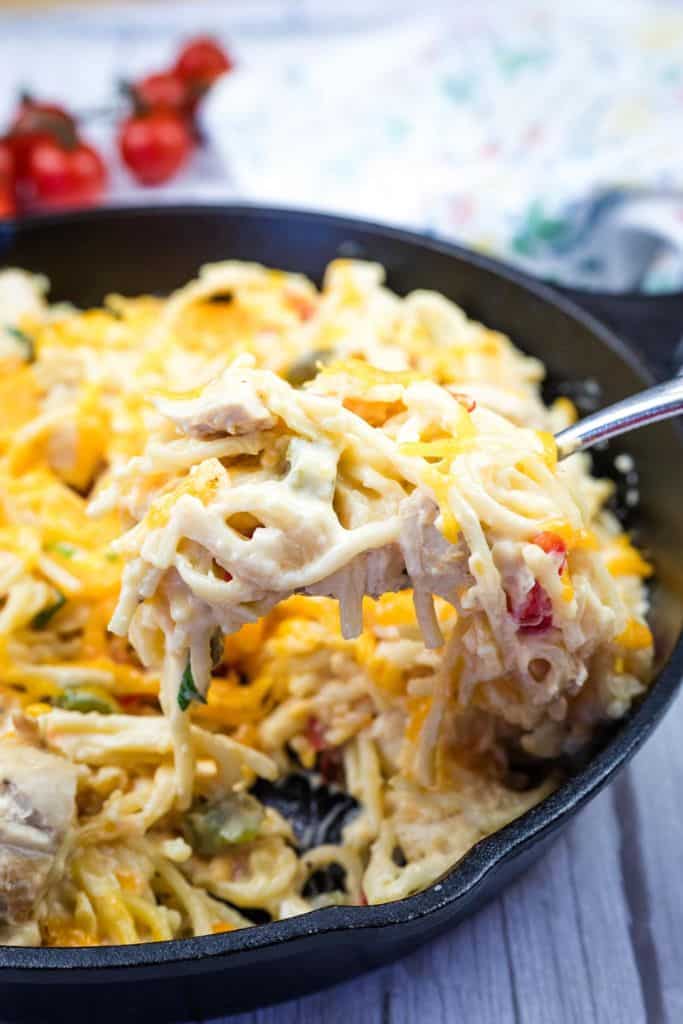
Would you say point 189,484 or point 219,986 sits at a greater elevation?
point 189,484

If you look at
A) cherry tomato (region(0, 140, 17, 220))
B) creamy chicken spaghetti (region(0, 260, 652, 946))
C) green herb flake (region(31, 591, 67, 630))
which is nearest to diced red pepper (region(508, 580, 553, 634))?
creamy chicken spaghetti (region(0, 260, 652, 946))

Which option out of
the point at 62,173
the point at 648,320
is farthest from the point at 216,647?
the point at 62,173

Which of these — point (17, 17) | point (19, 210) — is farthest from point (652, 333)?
point (17, 17)

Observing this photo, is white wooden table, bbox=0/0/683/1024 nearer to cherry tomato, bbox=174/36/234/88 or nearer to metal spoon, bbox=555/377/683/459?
metal spoon, bbox=555/377/683/459

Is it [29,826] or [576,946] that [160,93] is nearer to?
[29,826]

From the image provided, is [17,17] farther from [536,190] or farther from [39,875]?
[39,875]
